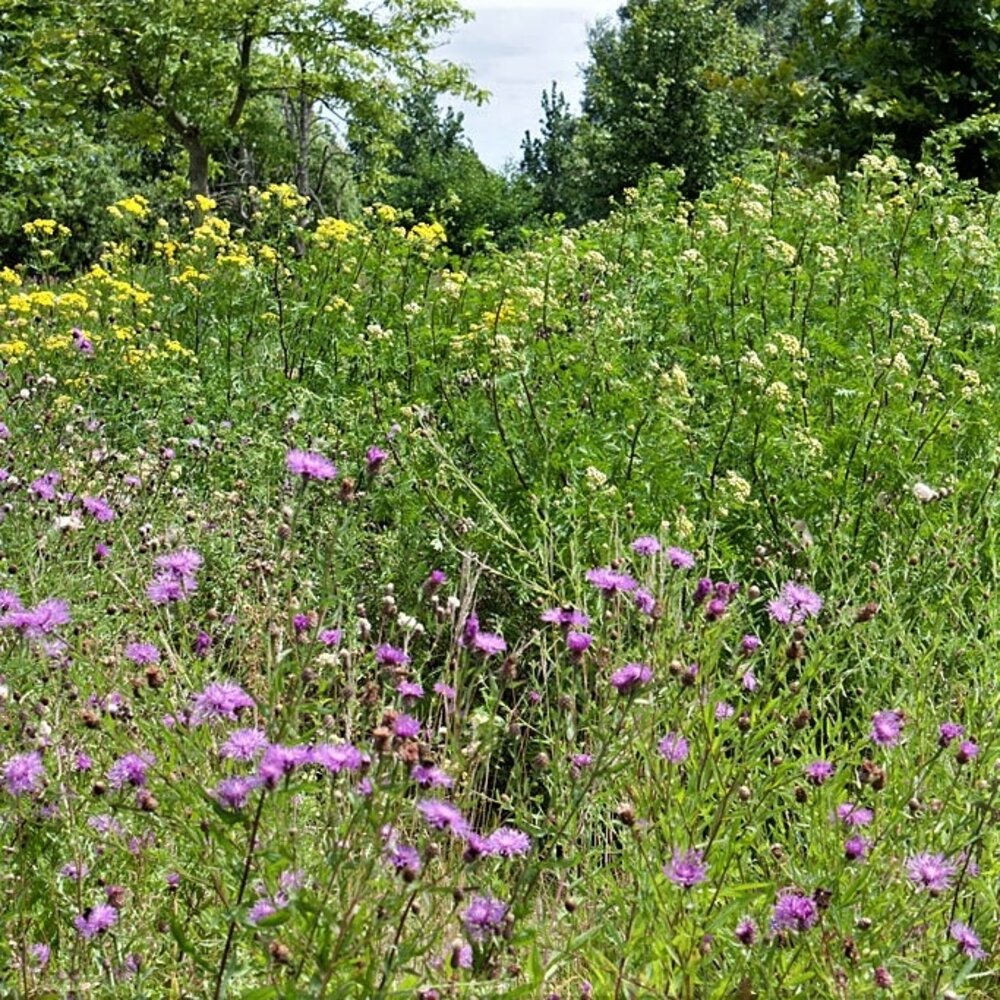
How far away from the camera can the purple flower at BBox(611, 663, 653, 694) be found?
1648 mm

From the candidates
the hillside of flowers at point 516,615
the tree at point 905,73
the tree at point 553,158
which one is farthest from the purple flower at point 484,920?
the tree at point 553,158

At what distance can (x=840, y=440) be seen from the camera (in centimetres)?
393

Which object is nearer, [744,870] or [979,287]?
[744,870]

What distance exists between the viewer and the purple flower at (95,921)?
5.93ft

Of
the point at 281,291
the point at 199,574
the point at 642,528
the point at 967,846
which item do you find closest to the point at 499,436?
the point at 642,528

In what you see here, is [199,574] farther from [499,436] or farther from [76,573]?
[499,436]

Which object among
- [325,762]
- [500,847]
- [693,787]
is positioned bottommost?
[693,787]

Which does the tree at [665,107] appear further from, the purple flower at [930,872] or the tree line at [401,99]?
the purple flower at [930,872]

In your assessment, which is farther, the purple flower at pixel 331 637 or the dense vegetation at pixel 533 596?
the purple flower at pixel 331 637

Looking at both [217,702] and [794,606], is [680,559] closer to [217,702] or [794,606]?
[794,606]

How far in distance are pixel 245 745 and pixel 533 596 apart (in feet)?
6.56

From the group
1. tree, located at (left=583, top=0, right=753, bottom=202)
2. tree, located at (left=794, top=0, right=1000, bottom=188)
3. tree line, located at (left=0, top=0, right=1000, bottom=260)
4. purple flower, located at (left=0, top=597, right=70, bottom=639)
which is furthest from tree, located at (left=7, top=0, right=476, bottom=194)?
purple flower, located at (left=0, top=597, right=70, bottom=639)

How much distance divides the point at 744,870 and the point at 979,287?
3575 millimetres

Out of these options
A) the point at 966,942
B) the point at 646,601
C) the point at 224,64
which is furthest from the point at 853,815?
the point at 224,64
